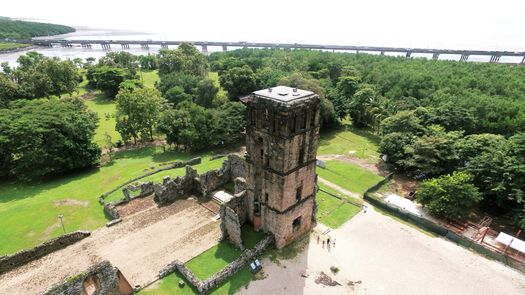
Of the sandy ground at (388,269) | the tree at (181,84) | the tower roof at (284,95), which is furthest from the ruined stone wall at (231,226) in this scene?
the tree at (181,84)

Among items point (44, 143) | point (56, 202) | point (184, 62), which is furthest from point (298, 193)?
point (184, 62)

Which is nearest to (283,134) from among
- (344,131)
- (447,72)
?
(344,131)

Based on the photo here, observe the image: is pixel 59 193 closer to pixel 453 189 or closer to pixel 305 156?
pixel 305 156

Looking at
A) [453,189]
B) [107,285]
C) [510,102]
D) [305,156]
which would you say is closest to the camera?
[107,285]

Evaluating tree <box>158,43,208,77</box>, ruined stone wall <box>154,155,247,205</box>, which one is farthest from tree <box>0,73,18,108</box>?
ruined stone wall <box>154,155,247,205</box>

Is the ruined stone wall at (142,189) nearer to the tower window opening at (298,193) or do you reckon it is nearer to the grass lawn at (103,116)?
the tower window opening at (298,193)

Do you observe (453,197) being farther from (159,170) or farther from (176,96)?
(176,96)

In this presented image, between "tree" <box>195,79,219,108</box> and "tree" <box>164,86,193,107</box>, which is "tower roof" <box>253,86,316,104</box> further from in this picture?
"tree" <box>164,86,193,107</box>
